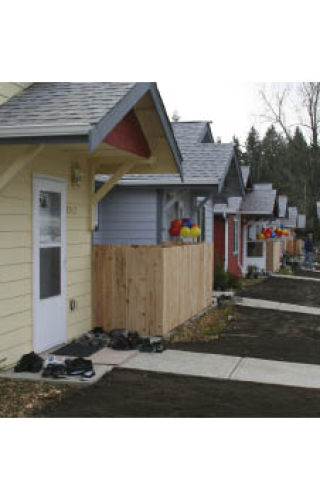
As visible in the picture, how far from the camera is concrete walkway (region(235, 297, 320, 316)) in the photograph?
13809 millimetres

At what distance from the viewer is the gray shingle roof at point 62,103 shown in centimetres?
628

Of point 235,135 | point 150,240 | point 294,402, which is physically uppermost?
point 235,135

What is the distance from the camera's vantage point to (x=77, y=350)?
26.9 ft

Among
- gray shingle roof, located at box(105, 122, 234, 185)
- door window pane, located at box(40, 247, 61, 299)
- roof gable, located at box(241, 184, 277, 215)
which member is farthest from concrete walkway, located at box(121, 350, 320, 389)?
roof gable, located at box(241, 184, 277, 215)

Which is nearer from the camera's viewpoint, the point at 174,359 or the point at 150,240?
the point at 174,359

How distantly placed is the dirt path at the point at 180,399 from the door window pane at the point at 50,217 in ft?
7.10

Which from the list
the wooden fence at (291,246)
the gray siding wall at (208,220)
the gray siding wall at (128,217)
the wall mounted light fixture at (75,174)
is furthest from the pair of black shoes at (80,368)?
the wooden fence at (291,246)

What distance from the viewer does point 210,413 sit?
18.3ft

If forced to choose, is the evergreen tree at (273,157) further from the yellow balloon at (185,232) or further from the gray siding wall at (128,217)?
the gray siding wall at (128,217)

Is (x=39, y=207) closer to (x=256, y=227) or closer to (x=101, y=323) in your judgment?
(x=101, y=323)

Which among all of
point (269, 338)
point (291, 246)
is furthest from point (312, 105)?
point (269, 338)

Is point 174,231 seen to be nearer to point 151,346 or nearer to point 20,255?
point 151,346

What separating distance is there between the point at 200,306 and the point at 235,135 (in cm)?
5978

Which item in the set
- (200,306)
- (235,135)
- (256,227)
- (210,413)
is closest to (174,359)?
(210,413)
